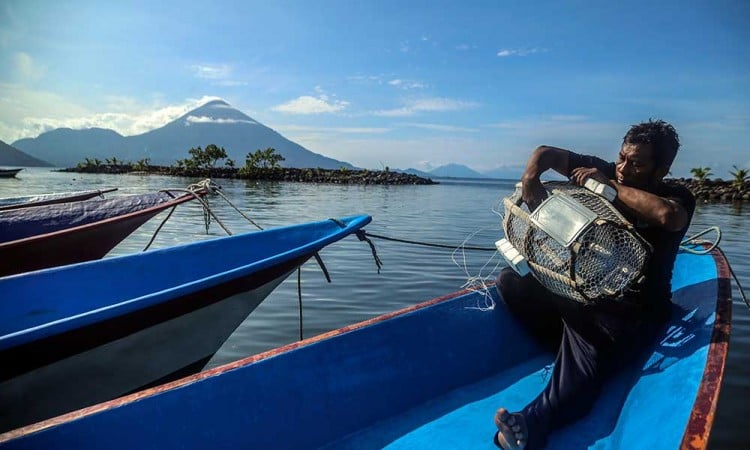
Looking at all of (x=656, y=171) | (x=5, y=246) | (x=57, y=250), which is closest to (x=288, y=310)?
(x=57, y=250)

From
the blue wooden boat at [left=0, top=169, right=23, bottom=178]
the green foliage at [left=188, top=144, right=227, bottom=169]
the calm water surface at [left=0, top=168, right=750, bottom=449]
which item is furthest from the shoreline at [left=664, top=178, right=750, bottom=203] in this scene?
the blue wooden boat at [left=0, top=169, right=23, bottom=178]

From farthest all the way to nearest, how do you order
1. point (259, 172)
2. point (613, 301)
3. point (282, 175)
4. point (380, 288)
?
point (282, 175), point (259, 172), point (380, 288), point (613, 301)

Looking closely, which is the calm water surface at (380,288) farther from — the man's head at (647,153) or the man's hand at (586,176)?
the man's head at (647,153)

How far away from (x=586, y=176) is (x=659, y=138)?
428mm

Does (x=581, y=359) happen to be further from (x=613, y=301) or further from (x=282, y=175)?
(x=282, y=175)

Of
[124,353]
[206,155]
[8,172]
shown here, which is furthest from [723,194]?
[8,172]

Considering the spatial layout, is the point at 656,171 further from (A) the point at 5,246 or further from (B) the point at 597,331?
(A) the point at 5,246

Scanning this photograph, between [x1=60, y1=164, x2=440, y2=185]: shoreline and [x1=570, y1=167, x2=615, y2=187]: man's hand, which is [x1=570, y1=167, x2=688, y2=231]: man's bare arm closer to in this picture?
[x1=570, y1=167, x2=615, y2=187]: man's hand

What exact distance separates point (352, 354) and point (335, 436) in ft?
1.65

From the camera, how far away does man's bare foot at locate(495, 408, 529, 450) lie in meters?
2.57

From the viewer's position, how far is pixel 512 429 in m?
2.58

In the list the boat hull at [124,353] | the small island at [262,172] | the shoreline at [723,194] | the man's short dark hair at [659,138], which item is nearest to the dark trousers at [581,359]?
the man's short dark hair at [659,138]

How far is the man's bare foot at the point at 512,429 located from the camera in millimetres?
2572

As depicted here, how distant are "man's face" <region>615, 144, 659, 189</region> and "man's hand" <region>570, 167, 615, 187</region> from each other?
0.51 ft
